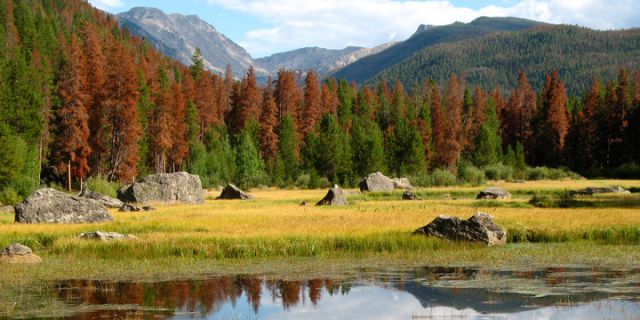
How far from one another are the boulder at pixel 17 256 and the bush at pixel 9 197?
87.8 feet

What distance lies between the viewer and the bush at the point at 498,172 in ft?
285

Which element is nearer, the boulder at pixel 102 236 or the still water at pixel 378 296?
the still water at pixel 378 296

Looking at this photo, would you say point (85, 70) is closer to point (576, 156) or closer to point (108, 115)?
point (108, 115)

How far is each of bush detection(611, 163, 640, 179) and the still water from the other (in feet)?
238

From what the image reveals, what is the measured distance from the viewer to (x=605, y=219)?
3180 cm

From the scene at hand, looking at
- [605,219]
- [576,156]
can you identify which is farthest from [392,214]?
[576,156]

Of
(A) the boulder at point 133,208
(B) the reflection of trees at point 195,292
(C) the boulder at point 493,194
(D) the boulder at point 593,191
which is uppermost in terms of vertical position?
(D) the boulder at point 593,191

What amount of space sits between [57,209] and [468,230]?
21630 mm

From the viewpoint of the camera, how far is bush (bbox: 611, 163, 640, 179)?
85688 mm

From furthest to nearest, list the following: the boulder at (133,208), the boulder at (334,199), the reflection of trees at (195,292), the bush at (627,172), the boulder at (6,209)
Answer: the bush at (627,172), the boulder at (334,199), the boulder at (133,208), the boulder at (6,209), the reflection of trees at (195,292)

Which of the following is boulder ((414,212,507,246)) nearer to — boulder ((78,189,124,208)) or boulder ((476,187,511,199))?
boulder ((476,187,511,199))

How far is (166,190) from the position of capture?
5103 centimetres

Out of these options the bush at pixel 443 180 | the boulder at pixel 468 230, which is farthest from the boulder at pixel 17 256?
the bush at pixel 443 180

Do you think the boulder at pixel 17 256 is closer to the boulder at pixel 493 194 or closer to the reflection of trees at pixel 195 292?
the reflection of trees at pixel 195 292
